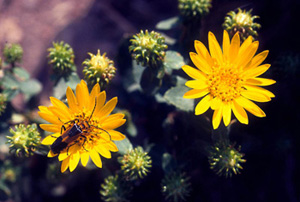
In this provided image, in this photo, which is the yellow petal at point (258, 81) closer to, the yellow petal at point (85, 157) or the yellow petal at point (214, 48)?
the yellow petal at point (214, 48)

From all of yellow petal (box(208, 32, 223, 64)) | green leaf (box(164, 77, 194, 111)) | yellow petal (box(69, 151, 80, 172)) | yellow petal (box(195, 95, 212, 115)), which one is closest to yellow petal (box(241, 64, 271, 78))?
yellow petal (box(208, 32, 223, 64))

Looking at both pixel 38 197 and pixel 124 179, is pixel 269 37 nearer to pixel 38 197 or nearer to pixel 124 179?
pixel 124 179

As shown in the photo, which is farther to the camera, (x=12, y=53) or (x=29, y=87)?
(x=29, y=87)

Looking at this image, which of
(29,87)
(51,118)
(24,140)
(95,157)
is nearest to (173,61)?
(95,157)

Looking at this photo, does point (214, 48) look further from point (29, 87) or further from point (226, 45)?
point (29, 87)

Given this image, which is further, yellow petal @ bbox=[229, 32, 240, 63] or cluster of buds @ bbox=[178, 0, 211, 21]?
cluster of buds @ bbox=[178, 0, 211, 21]

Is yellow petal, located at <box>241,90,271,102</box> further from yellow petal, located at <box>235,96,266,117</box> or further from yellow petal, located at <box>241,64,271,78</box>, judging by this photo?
yellow petal, located at <box>241,64,271,78</box>

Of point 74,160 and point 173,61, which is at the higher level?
point 173,61

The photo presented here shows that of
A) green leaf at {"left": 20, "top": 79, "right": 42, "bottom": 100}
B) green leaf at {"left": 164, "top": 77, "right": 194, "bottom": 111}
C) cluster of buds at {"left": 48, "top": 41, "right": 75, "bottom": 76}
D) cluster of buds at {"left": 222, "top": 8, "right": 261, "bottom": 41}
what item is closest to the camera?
cluster of buds at {"left": 222, "top": 8, "right": 261, "bottom": 41}
